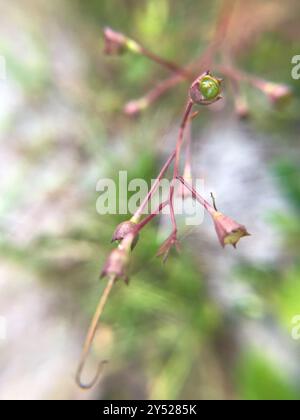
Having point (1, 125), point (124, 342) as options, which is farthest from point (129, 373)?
point (1, 125)

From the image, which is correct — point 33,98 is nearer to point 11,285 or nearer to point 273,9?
point 11,285

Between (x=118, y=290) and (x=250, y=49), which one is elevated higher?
(x=250, y=49)

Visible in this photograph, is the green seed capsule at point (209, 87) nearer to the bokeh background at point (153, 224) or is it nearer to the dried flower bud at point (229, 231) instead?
the dried flower bud at point (229, 231)

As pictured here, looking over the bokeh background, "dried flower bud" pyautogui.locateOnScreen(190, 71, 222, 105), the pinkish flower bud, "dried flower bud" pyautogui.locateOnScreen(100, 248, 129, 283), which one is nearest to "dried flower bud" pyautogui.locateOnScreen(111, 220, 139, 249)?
"dried flower bud" pyautogui.locateOnScreen(100, 248, 129, 283)

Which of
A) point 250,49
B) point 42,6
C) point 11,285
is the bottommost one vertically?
point 11,285
